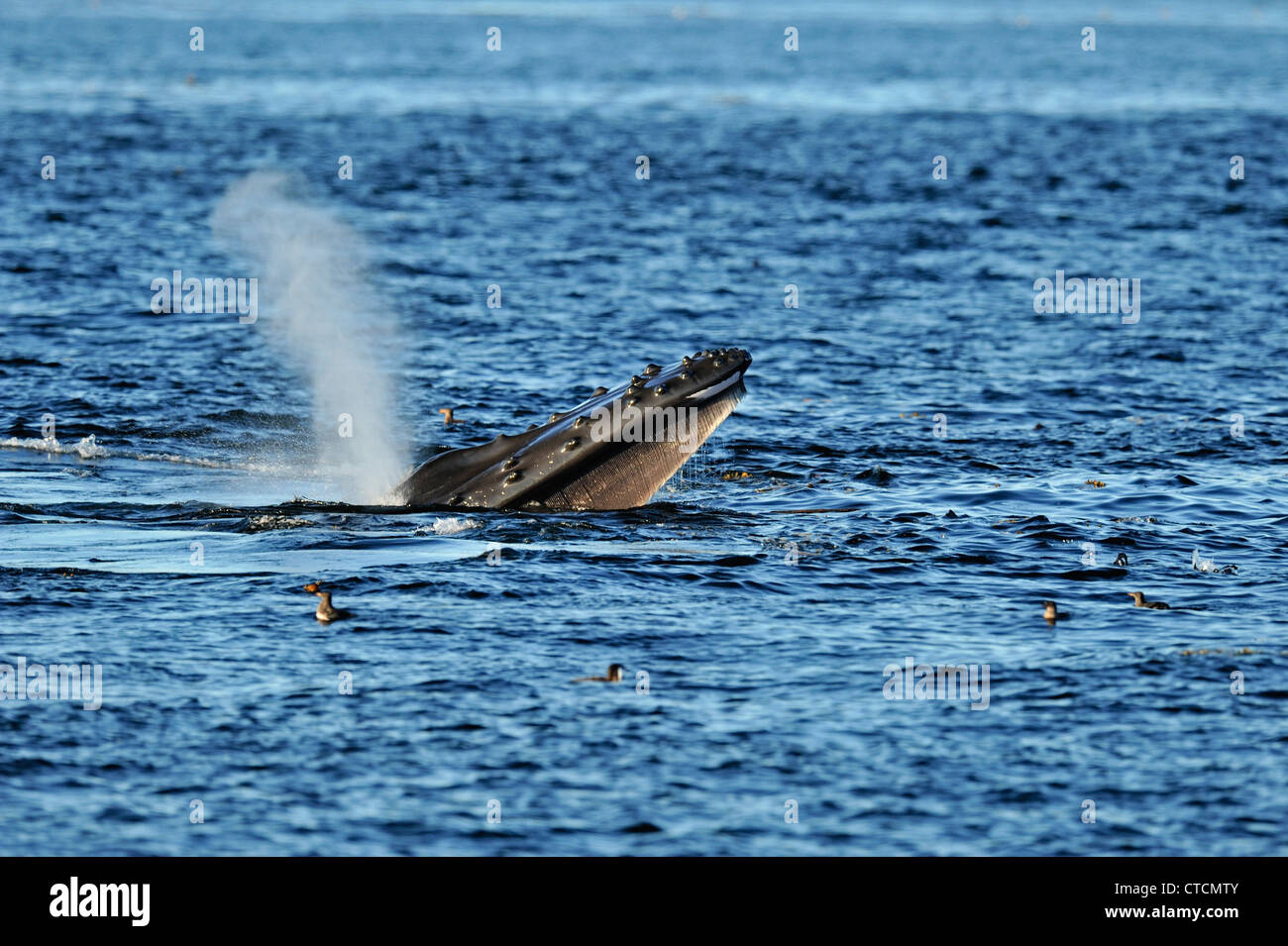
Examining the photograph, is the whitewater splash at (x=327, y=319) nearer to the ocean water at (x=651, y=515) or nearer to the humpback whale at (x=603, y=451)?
the ocean water at (x=651, y=515)

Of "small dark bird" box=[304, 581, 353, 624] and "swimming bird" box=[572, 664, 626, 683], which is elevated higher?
"small dark bird" box=[304, 581, 353, 624]

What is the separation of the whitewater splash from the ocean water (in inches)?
6.7

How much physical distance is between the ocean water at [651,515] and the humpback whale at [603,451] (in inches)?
11.2

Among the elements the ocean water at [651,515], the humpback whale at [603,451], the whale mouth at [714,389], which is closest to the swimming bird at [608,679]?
the ocean water at [651,515]

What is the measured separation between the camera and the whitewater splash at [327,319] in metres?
22.8

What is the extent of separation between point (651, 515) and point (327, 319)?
16561 mm

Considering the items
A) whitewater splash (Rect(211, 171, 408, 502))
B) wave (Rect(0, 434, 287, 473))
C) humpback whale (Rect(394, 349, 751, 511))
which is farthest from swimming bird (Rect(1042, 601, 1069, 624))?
wave (Rect(0, 434, 287, 473))

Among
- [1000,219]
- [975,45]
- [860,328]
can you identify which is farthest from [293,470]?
[975,45]

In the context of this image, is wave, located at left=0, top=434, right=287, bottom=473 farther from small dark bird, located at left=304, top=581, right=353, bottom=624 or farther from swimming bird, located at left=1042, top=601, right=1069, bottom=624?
swimming bird, located at left=1042, top=601, right=1069, bottom=624

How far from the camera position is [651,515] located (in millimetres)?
18859

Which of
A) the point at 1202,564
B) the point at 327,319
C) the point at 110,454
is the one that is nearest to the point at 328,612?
the point at 110,454

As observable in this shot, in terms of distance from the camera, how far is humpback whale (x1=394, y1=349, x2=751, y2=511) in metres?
16.9

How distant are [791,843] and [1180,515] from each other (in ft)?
32.4
